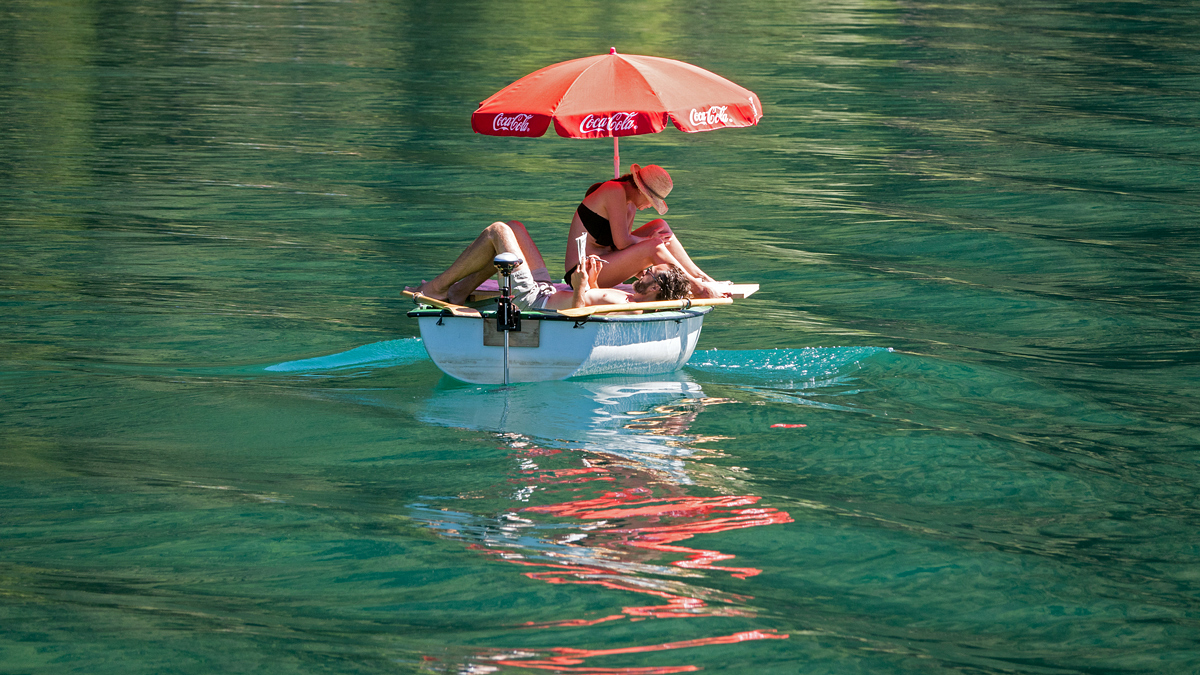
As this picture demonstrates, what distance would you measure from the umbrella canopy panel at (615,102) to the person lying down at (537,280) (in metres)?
0.82

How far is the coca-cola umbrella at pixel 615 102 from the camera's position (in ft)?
33.2

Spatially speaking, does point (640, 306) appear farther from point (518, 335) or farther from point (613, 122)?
point (613, 122)

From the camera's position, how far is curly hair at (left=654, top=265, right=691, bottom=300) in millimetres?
10414

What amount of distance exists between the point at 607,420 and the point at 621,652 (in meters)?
3.44

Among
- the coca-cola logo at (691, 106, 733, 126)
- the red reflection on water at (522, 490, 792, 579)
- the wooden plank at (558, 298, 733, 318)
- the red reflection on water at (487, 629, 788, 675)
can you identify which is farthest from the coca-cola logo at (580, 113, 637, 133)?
the red reflection on water at (487, 629, 788, 675)

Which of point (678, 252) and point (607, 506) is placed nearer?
point (607, 506)

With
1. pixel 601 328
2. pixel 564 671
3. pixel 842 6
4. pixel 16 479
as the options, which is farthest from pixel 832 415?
pixel 842 6

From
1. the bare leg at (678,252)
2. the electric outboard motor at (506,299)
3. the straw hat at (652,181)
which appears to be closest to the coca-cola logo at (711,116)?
the straw hat at (652,181)

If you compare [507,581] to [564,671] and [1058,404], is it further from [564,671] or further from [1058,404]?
[1058,404]

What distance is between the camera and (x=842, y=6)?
4791 cm

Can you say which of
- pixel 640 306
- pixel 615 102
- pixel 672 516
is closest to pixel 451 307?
pixel 640 306

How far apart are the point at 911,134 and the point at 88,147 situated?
44.9 feet

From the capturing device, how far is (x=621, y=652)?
21.4 feet

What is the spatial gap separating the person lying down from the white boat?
229 millimetres
